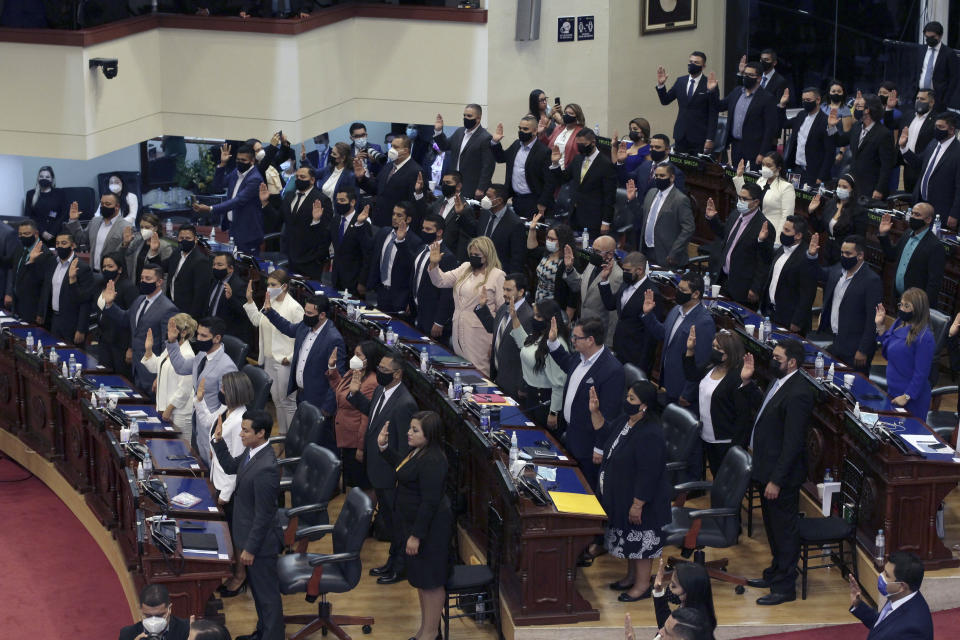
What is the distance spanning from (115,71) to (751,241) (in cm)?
732

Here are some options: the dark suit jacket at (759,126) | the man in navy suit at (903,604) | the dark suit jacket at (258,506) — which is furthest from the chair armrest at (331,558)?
the dark suit jacket at (759,126)

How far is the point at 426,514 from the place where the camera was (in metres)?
8.52

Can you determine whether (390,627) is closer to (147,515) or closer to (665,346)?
(147,515)

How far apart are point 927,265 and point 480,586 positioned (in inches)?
Answer: 189

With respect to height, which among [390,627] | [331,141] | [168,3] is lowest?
[390,627]

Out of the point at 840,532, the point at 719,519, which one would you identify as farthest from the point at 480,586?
the point at 840,532

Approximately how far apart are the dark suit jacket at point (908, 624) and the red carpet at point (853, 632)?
1.59 m

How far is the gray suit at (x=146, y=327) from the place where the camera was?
1135cm

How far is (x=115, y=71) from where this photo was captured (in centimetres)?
1542

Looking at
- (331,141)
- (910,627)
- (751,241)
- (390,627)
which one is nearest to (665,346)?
(751,241)

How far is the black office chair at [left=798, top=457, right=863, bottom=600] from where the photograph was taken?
913 centimetres

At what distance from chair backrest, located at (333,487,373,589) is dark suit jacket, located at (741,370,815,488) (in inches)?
97.7

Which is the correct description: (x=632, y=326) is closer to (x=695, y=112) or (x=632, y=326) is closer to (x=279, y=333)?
(x=279, y=333)

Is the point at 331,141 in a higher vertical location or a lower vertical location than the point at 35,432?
higher
